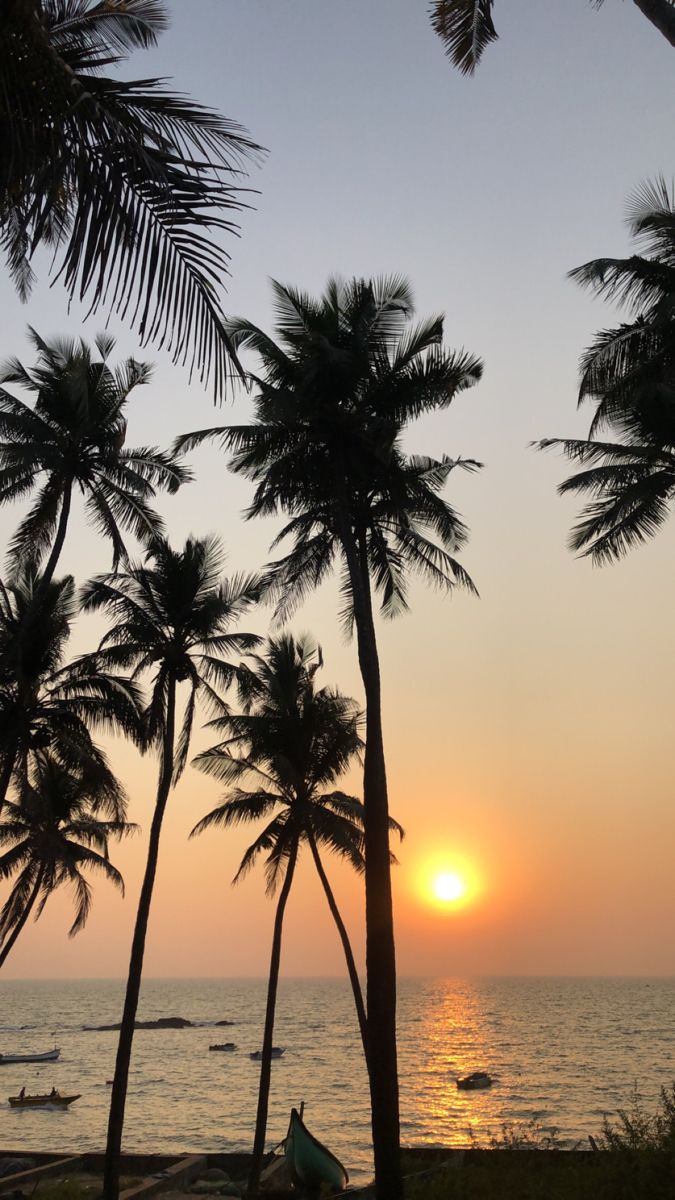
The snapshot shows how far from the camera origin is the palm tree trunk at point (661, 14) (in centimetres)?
930

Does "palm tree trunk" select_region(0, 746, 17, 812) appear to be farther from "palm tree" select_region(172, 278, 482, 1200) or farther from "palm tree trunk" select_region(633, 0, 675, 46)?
"palm tree trunk" select_region(633, 0, 675, 46)

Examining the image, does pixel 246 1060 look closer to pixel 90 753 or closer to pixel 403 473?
pixel 90 753

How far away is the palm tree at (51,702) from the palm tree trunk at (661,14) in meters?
17.9

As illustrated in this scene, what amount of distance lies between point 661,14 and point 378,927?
1269 centimetres

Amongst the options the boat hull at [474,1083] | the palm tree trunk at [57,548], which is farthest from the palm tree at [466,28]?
the boat hull at [474,1083]

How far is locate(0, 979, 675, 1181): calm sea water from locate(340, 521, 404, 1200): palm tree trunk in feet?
69.2

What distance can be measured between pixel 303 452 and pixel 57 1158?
20.4m

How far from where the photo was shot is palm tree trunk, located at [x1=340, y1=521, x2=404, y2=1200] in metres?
13.8

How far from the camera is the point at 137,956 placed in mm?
22203

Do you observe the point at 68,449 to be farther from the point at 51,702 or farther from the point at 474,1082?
the point at 474,1082

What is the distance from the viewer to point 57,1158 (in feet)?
→ 85.1

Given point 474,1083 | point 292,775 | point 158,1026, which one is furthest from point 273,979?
point 158,1026

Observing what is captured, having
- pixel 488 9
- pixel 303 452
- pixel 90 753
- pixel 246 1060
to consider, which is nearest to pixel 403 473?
pixel 303 452

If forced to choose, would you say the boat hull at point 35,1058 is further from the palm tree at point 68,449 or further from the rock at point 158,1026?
the palm tree at point 68,449
